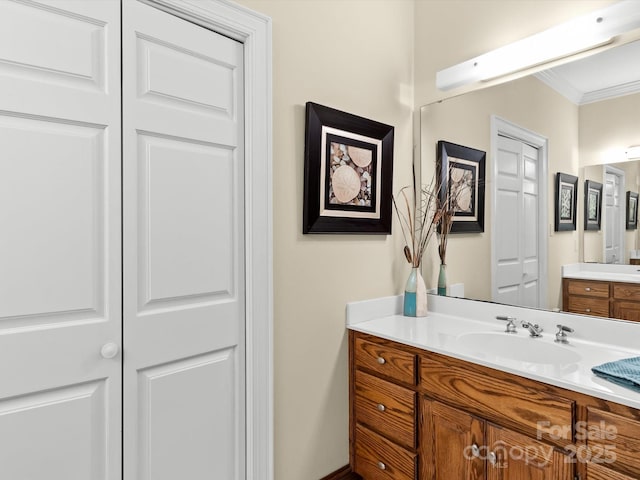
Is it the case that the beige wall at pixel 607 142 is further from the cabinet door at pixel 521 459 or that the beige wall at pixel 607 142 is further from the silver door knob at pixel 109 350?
the silver door knob at pixel 109 350

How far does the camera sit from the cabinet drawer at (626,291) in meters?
1.55

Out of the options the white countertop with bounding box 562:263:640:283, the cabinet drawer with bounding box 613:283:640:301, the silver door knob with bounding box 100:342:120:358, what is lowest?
the silver door knob with bounding box 100:342:120:358

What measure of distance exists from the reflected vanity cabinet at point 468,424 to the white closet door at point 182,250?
604 mm

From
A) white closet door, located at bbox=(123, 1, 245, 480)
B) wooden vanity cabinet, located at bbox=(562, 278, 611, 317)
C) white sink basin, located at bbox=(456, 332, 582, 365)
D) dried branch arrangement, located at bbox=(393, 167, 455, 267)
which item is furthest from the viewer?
dried branch arrangement, located at bbox=(393, 167, 455, 267)

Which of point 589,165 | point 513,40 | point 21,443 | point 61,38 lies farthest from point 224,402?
point 513,40

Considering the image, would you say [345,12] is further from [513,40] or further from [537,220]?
[537,220]

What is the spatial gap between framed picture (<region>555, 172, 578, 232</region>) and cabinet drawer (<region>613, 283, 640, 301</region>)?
0.30 meters

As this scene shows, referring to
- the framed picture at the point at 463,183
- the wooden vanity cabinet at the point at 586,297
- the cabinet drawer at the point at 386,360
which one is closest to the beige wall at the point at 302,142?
the cabinet drawer at the point at 386,360

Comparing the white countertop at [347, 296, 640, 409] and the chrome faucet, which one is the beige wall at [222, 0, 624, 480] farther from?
the chrome faucet

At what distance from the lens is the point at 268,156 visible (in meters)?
1.58

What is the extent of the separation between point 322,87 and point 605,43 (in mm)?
1193

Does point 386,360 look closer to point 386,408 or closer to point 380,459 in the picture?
point 386,408

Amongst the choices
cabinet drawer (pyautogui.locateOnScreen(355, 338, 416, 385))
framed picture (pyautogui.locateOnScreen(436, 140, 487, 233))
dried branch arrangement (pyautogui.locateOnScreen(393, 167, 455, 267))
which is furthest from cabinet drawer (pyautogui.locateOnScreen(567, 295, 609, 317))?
cabinet drawer (pyautogui.locateOnScreen(355, 338, 416, 385))

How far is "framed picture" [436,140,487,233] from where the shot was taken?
1997mm
